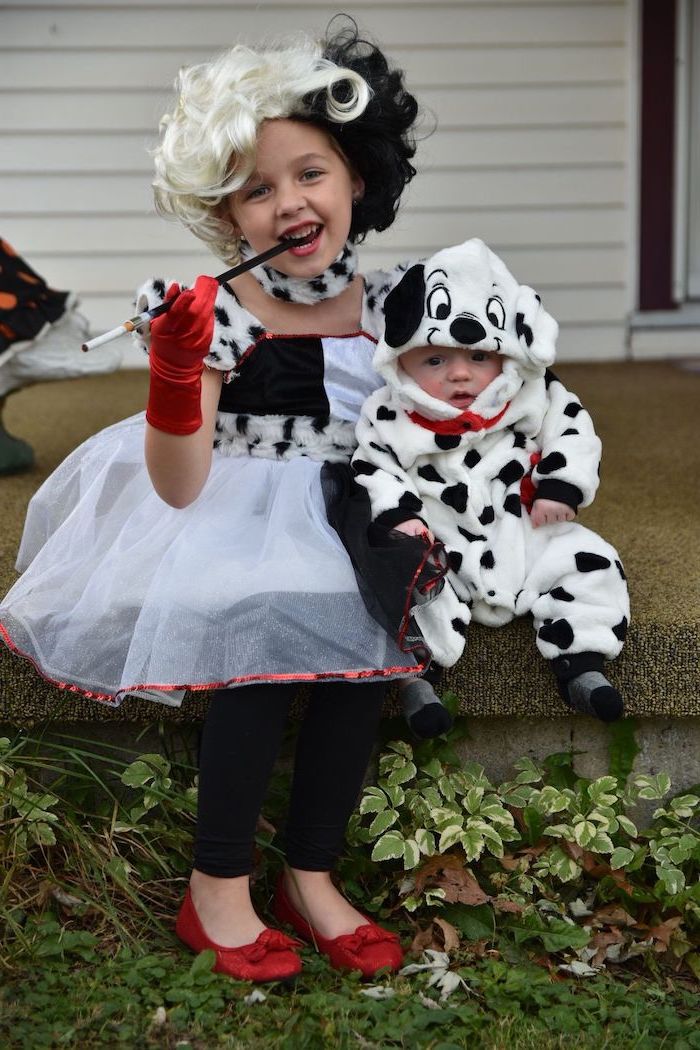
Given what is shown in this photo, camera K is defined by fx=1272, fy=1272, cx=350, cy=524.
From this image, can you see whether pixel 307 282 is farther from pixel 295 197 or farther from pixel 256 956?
pixel 256 956

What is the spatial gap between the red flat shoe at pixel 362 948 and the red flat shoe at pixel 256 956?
64 mm

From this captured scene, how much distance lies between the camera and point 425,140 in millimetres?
4996

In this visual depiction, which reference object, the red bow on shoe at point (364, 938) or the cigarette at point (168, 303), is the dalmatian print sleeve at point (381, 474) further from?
the red bow on shoe at point (364, 938)

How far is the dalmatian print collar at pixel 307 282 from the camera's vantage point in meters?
2.16

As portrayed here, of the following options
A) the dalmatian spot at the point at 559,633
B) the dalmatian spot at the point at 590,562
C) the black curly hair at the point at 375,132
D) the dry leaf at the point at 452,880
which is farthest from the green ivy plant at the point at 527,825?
the black curly hair at the point at 375,132

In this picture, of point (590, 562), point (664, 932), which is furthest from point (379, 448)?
point (664, 932)

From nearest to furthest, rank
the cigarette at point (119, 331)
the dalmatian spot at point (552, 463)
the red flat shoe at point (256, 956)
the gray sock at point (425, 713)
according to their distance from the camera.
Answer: the cigarette at point (119, 331), the red flat shoe at point (256, 956), the gray sock at point (425, 713), the dalmatian spot at point (552, 463)

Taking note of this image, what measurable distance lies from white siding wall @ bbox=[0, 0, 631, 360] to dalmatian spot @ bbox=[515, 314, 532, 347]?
297 centimetres

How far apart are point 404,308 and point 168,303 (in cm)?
43

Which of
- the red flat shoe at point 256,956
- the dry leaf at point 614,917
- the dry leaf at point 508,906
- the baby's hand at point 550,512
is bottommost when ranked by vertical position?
the dry leaf at point 614,917

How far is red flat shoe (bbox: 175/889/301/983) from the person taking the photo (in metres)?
1.83

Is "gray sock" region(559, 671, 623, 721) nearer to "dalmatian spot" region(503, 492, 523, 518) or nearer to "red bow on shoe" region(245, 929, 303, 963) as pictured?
"dalmatian spot" region(503, 492, 523, 518)

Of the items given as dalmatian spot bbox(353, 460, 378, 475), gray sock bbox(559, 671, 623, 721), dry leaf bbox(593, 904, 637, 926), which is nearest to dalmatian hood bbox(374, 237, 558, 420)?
dalmatian spot bbox(353, 460, 378, 475)

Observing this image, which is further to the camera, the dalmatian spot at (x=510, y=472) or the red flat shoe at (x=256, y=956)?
the dalmatian spot at (x=510, y=472)
